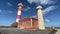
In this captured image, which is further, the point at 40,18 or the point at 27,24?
the point at 40,18

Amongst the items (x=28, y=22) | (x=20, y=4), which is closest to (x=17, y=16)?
(x=20, y=4)

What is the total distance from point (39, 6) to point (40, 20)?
9.55ft

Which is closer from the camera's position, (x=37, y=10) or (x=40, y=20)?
(x=40, y=20)

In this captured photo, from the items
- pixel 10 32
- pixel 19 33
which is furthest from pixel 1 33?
pixel 19 33

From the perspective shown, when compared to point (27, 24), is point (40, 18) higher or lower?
higher

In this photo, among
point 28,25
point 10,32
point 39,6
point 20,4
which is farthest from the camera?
point 20,4

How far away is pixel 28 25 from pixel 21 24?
4.19ft

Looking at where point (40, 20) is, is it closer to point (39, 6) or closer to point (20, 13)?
point (39, 6)

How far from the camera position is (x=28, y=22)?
1625 cm

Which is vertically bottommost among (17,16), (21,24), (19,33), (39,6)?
(19,33)

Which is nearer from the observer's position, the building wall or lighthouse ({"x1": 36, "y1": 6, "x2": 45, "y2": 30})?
the building wall

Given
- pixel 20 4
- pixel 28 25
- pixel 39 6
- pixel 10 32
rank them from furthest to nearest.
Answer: pixel 20 4
pixel 39 6
pixel 28 25
pixel 10 32

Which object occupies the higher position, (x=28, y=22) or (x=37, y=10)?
(x=37, y=10)

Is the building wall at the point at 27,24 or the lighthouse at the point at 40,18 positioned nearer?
the building wall at the point at 27,24
